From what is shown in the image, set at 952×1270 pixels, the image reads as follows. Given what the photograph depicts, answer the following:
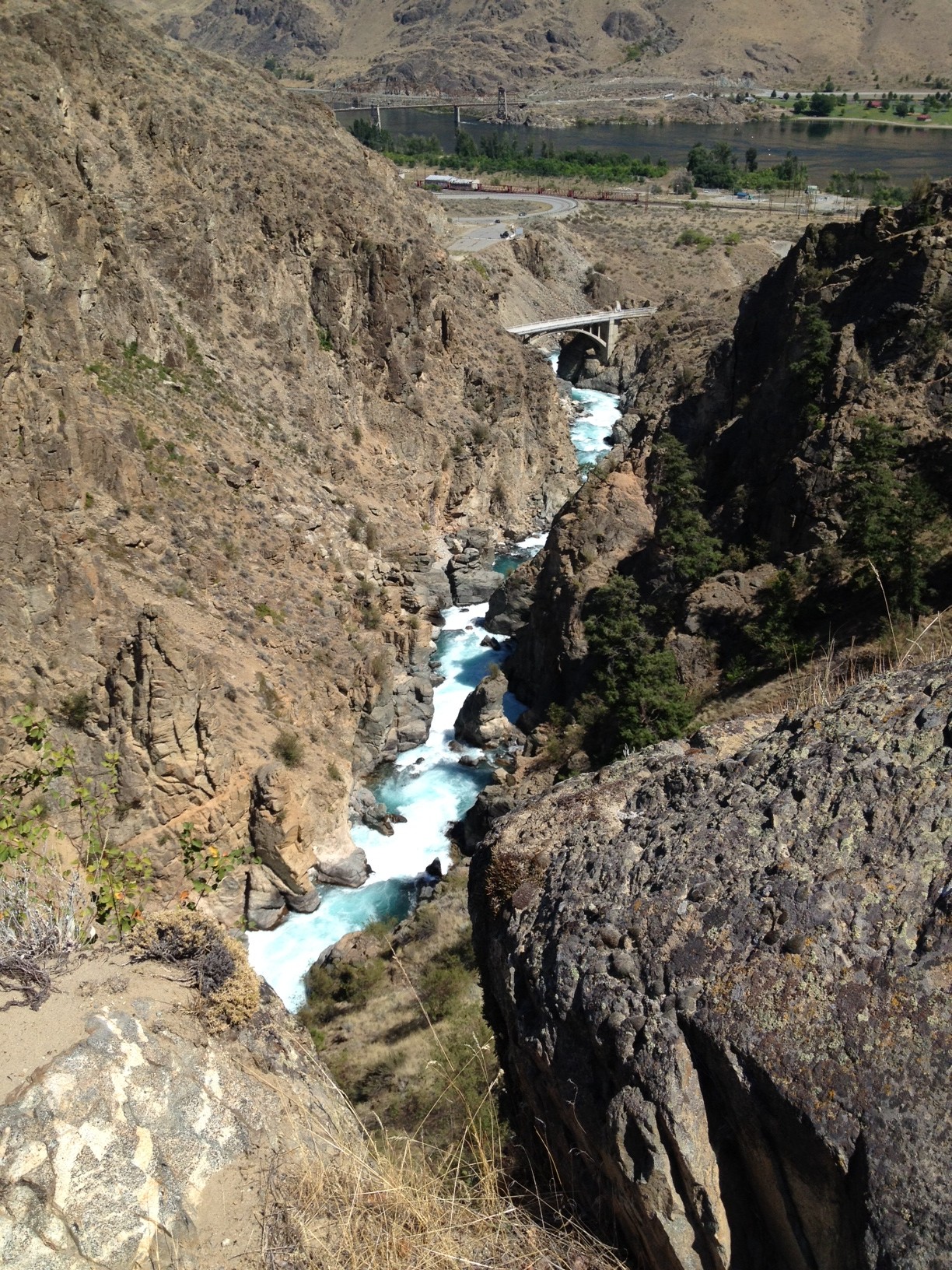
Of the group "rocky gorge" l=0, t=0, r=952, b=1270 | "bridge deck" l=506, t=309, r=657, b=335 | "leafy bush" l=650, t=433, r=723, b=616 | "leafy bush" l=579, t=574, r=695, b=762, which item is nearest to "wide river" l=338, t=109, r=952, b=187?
"bridge deck" l=506, t=309, r=657, b=335

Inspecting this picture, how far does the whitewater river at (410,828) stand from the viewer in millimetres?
25328

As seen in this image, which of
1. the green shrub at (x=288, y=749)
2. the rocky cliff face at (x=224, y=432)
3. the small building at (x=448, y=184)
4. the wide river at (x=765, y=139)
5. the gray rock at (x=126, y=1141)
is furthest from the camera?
the wide river at (x=765, y=139)

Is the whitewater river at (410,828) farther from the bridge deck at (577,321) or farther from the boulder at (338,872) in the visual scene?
the bridge deck at (577,321)

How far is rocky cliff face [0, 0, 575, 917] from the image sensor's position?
23.1 metres

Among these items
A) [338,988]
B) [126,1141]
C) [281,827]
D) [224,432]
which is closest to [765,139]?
[224,432]

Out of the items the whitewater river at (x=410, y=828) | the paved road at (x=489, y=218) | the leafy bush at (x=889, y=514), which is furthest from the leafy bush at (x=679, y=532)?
the paved road at (x=489, y=218)

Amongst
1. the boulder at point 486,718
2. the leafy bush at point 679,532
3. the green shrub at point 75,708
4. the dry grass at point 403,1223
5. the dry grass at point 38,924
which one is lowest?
the boulder at point 486,718

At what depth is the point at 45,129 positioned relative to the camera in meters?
29.6

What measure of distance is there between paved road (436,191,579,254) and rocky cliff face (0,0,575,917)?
23.3 metres

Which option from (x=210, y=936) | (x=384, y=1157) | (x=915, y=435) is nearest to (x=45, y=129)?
(x=915, y=435)

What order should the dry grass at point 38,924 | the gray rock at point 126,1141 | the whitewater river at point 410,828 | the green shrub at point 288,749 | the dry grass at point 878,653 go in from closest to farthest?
the gray rock at point 126,1141, the dry grass at point 38,924, the dry grass at point 878,653, the whitewater river at point 410,828, the green shrub at point 288,749

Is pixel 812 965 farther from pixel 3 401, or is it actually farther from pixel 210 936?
pixel 3 401

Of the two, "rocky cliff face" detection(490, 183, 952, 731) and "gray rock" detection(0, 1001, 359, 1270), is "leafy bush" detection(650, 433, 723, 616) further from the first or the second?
"gray rock" detection(0, 1001, 359, 1270)

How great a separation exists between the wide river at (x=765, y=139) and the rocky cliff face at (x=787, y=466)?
109m
